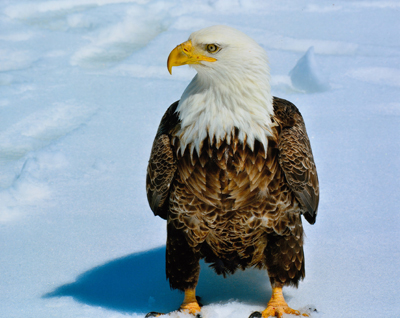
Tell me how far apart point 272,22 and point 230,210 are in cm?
689

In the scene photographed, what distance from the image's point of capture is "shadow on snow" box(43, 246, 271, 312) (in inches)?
174

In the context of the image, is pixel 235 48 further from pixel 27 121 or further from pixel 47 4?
pixel 47 4

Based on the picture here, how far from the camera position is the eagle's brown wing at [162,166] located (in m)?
4.01

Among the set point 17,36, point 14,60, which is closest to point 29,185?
point 14,60

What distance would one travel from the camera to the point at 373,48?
8.92 m

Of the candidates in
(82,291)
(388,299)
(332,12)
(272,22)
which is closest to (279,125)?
(388,299)

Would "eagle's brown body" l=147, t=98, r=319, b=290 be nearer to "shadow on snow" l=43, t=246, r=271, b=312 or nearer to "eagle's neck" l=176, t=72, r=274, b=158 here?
"eagle's neck" l=176, t=72, r=274, b=158

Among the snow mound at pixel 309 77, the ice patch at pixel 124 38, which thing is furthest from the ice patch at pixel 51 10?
the snow mound at pixel 309 77

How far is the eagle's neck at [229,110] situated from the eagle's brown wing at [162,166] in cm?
27

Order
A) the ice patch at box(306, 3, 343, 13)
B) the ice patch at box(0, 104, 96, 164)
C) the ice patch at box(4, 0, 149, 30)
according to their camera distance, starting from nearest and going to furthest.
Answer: the ice patch at box(0, 104, 96, 164)
the ice patch at box(306, 3, 343, 13)
the ice patch at box(4, 0, 149, 30)

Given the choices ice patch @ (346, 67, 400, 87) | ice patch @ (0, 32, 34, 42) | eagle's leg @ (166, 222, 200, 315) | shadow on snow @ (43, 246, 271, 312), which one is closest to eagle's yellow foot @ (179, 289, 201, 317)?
eagle's leg @ (166, 222, 200, 315)

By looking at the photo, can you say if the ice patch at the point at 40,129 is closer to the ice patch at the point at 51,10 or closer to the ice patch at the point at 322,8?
the ice patch at the point at 51,10

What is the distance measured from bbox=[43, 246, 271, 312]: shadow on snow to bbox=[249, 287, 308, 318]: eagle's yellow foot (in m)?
0.17

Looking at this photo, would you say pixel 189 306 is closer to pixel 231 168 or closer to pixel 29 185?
pixel 231 168
